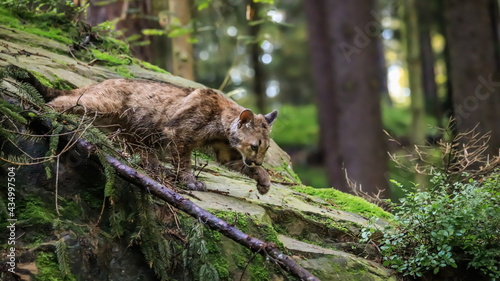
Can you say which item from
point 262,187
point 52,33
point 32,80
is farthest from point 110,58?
point 262,187

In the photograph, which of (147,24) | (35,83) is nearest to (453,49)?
(147,24)

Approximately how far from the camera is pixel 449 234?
5.23 meters

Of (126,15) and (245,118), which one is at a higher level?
(126,15)

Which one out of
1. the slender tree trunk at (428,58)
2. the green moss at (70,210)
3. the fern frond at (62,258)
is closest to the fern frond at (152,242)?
the green moss at (70,210)

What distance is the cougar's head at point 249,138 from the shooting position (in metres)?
6.20

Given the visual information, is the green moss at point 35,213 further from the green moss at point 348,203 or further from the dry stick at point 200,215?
the green moss at point 348,203

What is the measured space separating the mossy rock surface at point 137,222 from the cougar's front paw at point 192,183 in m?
0.10

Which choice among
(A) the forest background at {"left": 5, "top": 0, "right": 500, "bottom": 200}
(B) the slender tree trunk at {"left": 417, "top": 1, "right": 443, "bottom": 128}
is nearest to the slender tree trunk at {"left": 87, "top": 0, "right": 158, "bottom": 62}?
(A) the forest background at {"left": 5, "top": 0, "right": 500, "bottom": 200}

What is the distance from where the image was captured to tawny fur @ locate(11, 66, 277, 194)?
6.15m

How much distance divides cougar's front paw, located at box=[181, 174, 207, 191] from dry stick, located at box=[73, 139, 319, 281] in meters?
1.35

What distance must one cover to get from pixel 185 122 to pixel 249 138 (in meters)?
0.69

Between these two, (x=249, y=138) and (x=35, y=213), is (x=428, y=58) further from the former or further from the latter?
(x=35, y=213)

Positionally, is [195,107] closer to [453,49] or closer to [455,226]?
[455,226]

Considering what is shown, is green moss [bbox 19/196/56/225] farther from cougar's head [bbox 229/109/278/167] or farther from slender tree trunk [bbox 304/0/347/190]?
slender tree trunk [bbox 304/0/347/190]
